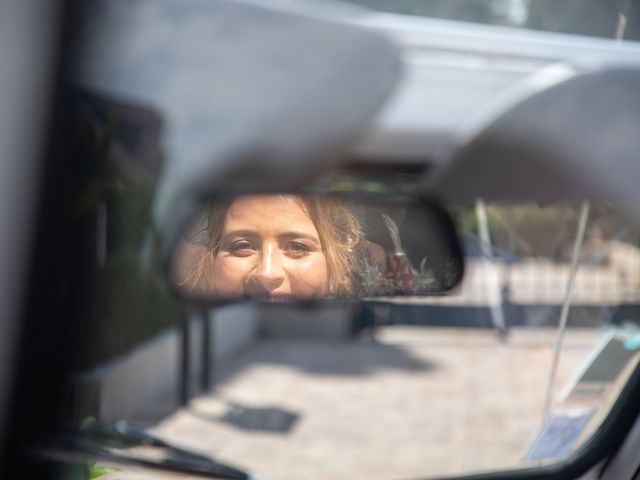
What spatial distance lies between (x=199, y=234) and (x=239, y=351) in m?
3.72

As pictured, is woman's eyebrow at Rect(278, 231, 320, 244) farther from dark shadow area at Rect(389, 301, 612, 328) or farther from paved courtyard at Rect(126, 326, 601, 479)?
paved courtyard at Rect(126, 326, 601, 479)

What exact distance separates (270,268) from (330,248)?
5.1 inches

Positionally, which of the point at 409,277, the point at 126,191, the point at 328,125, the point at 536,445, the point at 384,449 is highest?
the point at 328,125

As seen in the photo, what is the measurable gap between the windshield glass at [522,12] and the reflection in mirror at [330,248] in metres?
4.22

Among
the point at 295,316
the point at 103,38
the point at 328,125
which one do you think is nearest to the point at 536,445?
the point at 295,316

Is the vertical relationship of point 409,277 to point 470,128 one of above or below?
below

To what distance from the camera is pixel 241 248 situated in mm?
1916

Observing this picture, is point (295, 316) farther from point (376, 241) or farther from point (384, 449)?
point (376, 241)

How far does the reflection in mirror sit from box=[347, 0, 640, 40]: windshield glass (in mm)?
4221

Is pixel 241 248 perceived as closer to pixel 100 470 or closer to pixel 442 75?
pixel 100 470

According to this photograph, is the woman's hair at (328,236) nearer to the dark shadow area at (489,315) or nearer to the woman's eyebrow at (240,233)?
the woman's eyebrow at (240,233)

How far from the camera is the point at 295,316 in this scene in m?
6.43

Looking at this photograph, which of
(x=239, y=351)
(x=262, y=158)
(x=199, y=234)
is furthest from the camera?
(x=262, y=158)

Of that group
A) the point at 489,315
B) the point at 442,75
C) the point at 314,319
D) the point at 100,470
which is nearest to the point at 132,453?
the point at 100,470
